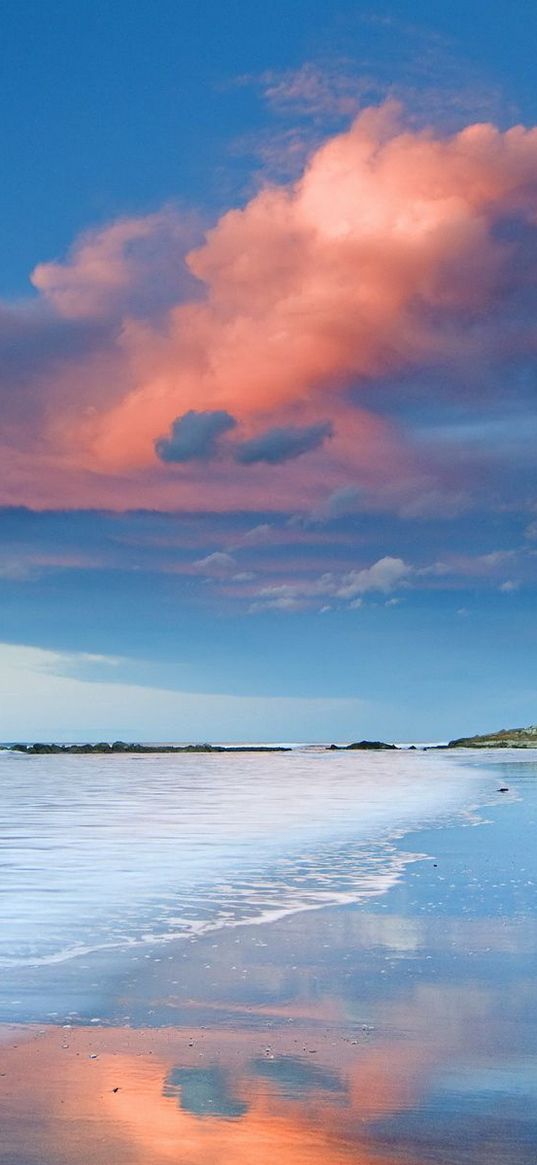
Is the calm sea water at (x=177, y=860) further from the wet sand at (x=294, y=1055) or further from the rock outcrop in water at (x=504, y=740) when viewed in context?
the rock outcrop in water at (x=504, y=740)

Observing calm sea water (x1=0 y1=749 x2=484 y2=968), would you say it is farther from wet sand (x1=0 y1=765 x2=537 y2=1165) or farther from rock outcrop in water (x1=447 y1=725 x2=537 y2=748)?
rock outcrop in water (x1=447 y1=725 x2=537 y2=748)

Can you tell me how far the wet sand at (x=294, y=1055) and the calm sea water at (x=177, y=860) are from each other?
1.61 meters

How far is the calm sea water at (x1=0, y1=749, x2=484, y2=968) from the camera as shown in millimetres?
14125

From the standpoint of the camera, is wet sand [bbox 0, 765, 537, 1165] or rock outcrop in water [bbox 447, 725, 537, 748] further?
rock outcrop in water [bbox 447, 725, 537, 748]

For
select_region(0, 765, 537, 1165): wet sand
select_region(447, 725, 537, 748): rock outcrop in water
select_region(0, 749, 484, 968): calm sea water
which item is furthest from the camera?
select_region(447, 725, 537, 748): rock outcrop in water

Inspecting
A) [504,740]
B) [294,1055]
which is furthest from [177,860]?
[504,740]

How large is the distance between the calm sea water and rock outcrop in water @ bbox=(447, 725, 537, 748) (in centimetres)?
11904

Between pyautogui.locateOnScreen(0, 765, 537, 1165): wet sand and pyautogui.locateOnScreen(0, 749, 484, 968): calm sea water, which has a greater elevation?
pyautogui.locateOnScreen(0, 749, 484, 968): calm sea water

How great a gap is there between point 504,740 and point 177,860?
15418cm

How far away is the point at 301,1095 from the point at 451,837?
18.9 m

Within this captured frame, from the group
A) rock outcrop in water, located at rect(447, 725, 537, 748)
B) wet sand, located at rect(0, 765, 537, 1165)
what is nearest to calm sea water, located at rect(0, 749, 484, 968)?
wet sand, located at rect(0, 765, 537, 1165)

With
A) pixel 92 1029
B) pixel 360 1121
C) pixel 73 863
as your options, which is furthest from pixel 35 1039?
pixel 73 863

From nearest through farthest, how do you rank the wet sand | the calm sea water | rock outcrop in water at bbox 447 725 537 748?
the wet sand < the calm sea water < rock outcrop in water at bbox 447 725 537 748

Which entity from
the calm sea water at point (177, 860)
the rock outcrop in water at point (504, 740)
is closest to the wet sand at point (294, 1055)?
the calm sea water at point (177, 860)
